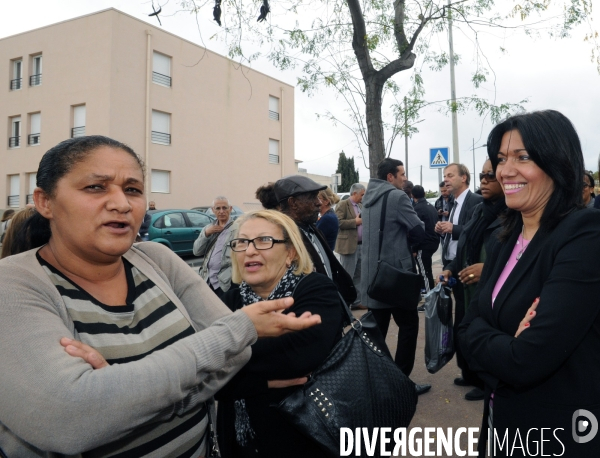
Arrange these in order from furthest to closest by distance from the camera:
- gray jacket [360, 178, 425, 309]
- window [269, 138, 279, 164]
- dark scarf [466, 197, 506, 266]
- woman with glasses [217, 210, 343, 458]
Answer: window [269, 138, 279, 164]
gray jacket [360, 178, 425, 309]
dark scarf [466, 197, 506, 266]
woman with glasses [217, 210, 343, 458]

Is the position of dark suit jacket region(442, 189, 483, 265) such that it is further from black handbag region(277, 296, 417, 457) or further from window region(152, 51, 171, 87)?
window region(152, 51, 171, 87)

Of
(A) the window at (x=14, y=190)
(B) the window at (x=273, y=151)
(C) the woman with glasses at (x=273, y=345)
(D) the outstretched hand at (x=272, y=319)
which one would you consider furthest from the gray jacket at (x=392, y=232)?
(B) the window at (x=273, y=151)

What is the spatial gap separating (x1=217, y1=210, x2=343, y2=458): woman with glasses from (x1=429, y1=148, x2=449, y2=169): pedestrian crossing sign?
352 inches

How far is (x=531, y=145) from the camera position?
1.86 meters

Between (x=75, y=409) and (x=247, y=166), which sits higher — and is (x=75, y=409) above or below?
below

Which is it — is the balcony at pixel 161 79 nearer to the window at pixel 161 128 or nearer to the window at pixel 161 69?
the window at pixel 161 69

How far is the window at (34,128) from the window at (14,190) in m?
1.94

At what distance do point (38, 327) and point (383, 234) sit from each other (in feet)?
11.9

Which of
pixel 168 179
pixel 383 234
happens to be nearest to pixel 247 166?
pixel 168 179

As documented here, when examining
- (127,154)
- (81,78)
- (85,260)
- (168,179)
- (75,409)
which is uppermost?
(81,78)

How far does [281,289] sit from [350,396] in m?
0.62

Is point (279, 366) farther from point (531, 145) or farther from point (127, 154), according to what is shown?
point (531, 145)

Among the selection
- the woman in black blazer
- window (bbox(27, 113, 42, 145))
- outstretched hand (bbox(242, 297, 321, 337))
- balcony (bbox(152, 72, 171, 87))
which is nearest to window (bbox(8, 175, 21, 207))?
window (bbox(27, 113, 42, 145))

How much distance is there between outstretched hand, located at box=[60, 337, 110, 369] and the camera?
1.12 metres
